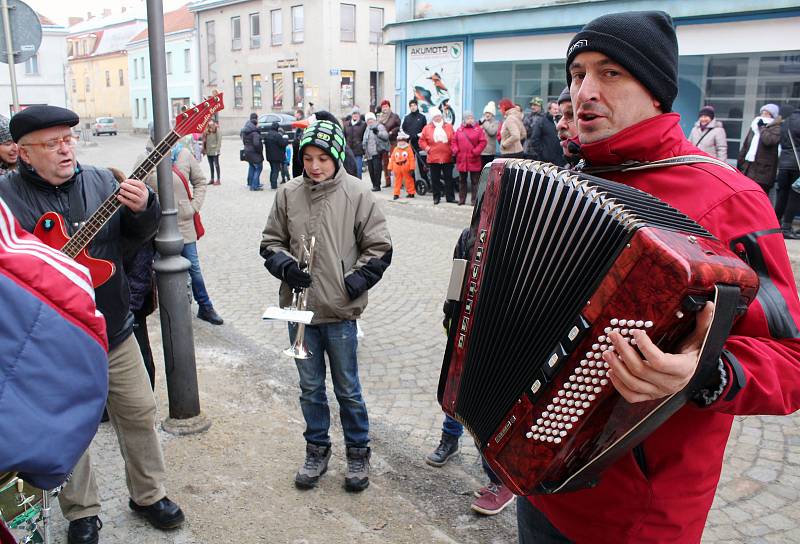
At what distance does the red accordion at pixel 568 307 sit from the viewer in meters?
1.43

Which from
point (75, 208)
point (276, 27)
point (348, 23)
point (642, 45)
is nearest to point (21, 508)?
point (75, 208)

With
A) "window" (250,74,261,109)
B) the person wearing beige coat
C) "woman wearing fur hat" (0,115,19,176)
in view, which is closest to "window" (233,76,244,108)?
"window" (250,74,261,109)

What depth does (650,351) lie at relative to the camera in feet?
4.59

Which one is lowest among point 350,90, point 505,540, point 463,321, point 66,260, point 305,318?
point 505,540

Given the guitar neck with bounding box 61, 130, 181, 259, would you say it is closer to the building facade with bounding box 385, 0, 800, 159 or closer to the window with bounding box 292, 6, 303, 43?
the building facade with bounding box 385, 0, 800, 159

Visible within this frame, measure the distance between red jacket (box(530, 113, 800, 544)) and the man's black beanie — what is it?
10 centimetres

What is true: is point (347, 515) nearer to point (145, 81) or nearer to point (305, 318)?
point (305, 318)

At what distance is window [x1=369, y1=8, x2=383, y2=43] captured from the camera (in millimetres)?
39781

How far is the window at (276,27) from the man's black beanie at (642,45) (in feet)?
137

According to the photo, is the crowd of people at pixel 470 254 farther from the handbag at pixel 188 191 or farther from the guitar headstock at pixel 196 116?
the guitar headstock at pixel 196 116

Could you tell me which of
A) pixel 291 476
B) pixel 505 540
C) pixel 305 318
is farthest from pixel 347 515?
pixel 305 318

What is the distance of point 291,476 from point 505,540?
51.1 inches

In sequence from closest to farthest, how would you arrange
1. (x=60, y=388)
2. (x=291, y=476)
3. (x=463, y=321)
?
(x=60, y=388) < (x=463, y=321) < (x=291, y=476)

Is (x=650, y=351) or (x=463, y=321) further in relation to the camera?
(x=463, y=321)
